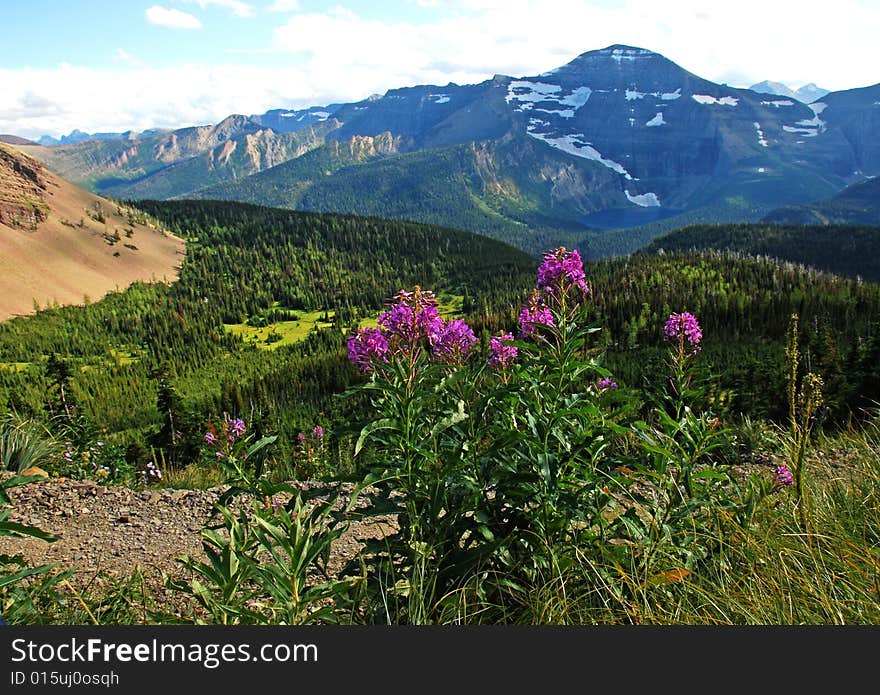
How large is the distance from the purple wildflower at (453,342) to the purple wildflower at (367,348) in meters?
0.37

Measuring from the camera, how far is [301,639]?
246cm

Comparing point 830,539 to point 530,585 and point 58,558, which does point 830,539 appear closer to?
point 530,585

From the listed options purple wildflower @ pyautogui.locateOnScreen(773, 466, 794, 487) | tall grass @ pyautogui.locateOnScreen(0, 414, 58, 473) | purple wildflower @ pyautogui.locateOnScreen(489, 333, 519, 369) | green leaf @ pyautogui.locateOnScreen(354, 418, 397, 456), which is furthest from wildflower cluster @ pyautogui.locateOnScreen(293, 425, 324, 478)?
purple wildflower @ pyautogui.locateOnScreen(773, 466, 794, 487)

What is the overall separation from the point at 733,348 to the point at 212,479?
1419 inches

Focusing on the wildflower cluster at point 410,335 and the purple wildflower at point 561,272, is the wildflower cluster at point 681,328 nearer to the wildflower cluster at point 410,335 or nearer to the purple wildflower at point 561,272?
the purple wildflower at point 561,272

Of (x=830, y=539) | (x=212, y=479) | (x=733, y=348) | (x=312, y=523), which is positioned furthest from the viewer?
(x=733, y=348)

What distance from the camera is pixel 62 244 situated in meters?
118

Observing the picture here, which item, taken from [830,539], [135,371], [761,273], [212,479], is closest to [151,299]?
[135,371]

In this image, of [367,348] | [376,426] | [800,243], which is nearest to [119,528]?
[367,348]

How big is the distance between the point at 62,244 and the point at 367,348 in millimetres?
140113

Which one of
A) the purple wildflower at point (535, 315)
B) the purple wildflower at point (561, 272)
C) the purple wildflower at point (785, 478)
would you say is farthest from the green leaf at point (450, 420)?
the purple wildflower at point (785, 478)

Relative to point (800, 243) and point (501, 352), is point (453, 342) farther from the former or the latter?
point (800, 243)

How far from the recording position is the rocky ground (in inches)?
237

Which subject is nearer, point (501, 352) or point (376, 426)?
point (376, 426)
